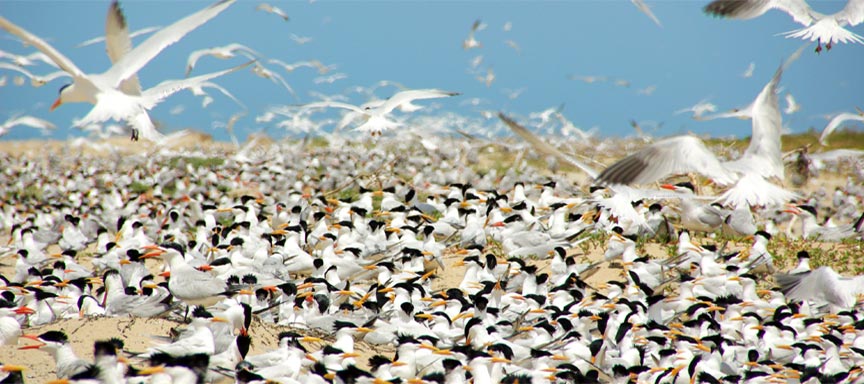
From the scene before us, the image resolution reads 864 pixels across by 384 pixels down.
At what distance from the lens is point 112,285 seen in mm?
6492

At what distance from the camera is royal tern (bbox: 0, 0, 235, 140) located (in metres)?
6.10

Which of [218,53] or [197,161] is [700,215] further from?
[197,161]

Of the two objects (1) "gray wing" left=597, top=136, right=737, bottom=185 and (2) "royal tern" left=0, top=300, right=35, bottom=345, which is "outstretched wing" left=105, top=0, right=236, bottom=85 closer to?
(2) "royal tern" left=0, top=300, right=35, bottom=345

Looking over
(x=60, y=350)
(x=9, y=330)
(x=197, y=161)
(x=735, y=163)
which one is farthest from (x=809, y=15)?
(x=197, y=161)

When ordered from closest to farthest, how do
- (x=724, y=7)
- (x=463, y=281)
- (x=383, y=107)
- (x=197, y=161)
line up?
(x=724, y=7) → (x=463, y=281) → (x=383, y=107) → (x=197, y=161)

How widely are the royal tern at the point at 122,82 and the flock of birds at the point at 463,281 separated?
2 centimetres

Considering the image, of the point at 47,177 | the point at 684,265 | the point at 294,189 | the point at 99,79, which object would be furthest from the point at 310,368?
the point at 47,177

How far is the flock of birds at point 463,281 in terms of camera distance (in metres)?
5.12

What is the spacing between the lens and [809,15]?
6605 mm

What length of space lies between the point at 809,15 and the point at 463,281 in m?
3.95

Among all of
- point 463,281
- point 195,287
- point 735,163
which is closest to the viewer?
point 735,163

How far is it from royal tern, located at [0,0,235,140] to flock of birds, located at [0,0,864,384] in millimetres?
18

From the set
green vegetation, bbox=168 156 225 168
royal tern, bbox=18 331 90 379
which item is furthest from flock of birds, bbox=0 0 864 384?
green vegetation, bbox=168 156 225 168

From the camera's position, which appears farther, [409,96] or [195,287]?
[409,96]
